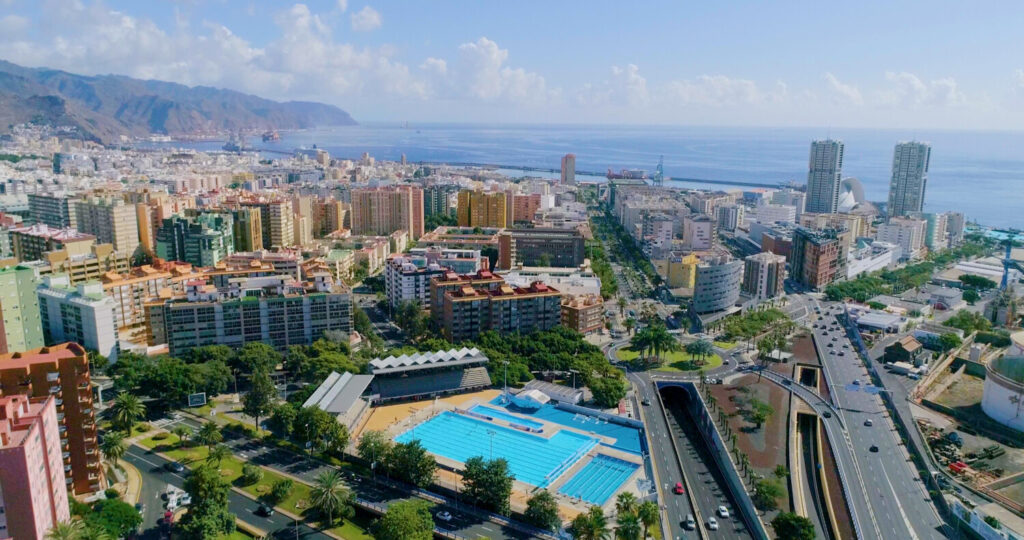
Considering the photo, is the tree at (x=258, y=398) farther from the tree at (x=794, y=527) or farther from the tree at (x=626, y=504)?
the tree at (x=794, y=527)

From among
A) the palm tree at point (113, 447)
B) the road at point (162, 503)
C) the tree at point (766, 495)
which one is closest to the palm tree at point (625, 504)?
the tree at point (766, 495)

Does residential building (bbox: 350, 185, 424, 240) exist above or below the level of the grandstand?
above


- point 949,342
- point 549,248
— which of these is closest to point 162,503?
point 949,342

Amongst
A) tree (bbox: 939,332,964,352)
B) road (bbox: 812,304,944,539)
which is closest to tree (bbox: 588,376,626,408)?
road (bbox: 812,304,944,539)

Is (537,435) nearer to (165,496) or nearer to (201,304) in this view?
(165,496)

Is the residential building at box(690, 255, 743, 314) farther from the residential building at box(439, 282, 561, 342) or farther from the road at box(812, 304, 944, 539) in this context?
the residential building at box(439, 282, 561, 342)

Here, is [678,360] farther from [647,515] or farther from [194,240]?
[194,240]
